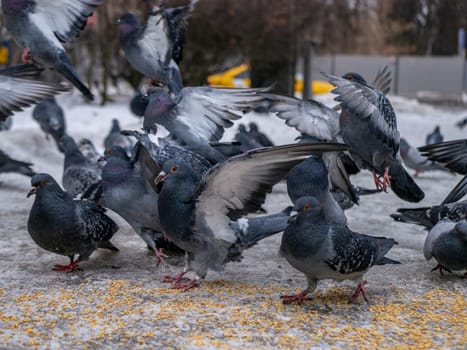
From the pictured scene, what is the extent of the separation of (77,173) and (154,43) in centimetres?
172

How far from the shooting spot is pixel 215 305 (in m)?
3.54

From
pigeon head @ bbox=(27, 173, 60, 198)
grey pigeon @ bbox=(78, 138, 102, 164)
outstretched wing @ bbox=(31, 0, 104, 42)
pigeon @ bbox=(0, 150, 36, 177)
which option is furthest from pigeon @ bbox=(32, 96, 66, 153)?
pigeon head @ bbox=(27, 173, 60, 198)

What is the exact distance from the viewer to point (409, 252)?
4.96 m

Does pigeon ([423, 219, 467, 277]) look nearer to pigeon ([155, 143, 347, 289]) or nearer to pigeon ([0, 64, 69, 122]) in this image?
pigeon ([155, 143, 347, 289])

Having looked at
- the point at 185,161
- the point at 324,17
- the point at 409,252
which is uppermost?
the point at 324,17

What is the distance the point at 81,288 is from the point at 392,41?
23148 millimetres

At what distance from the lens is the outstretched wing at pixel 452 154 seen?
5.13m

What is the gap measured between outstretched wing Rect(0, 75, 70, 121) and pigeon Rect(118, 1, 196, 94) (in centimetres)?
94

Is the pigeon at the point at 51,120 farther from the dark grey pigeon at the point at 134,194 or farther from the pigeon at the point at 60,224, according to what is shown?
Answer: the pigeon at the point at 60,224

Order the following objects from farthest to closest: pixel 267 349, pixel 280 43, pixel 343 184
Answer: pixel 280 43, pixel 343 184, pixel 267 349

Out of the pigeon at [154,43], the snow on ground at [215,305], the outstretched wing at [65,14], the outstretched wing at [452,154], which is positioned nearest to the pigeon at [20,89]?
the outstretched wing at [65,14]

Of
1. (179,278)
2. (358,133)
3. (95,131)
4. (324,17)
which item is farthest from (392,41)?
(179,278)

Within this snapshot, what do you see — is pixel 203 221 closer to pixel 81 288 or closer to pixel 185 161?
pixel 185 161

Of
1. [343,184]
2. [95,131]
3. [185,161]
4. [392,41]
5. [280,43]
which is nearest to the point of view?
[185,161]
